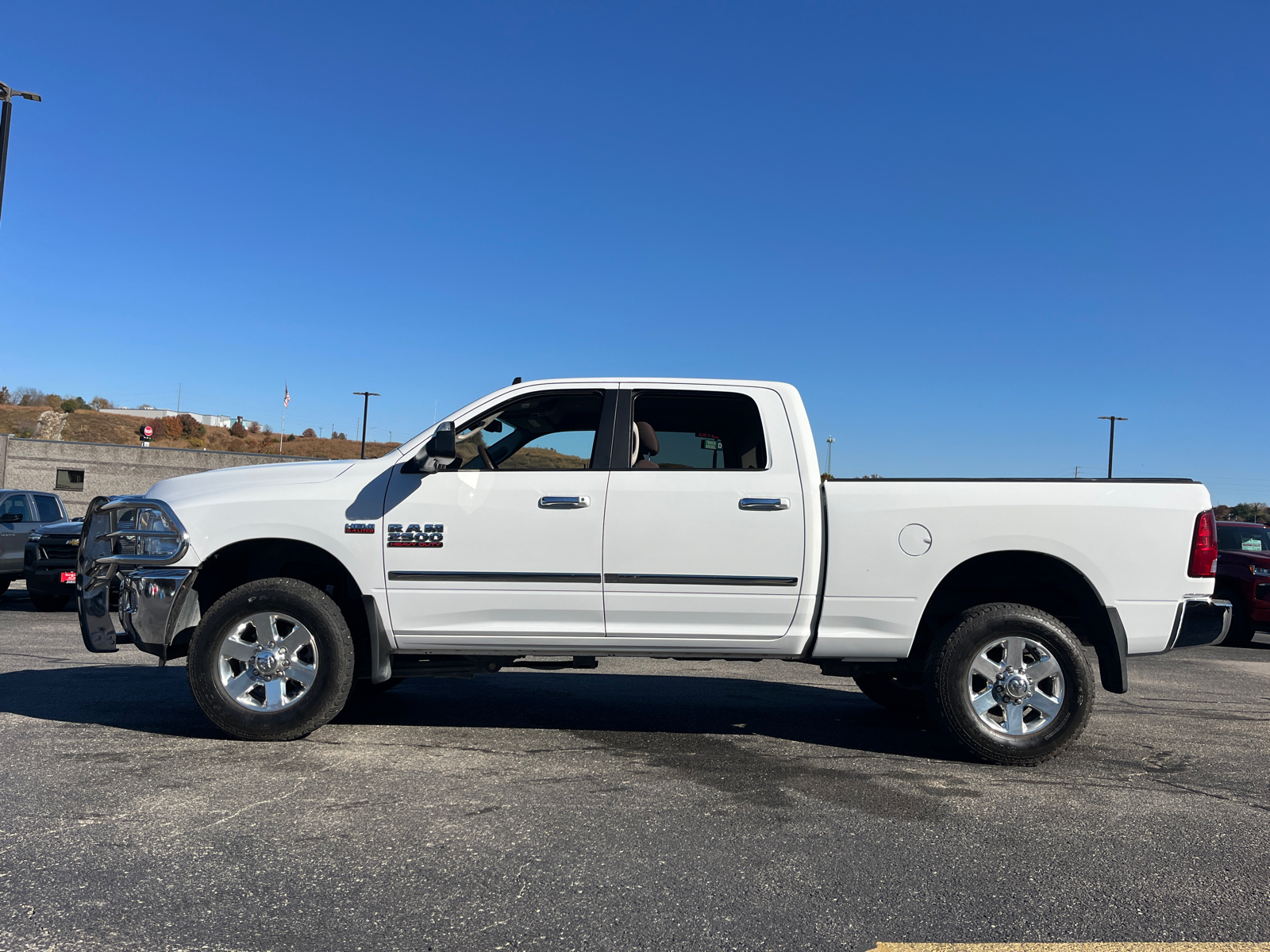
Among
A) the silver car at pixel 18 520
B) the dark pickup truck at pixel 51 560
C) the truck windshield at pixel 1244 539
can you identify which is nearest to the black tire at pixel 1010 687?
the truck windshield at pixel 1244 539

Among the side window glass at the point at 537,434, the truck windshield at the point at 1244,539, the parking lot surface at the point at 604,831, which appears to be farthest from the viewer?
the truck windshield at the point at 1244,539

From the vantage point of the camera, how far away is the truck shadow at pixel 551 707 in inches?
230

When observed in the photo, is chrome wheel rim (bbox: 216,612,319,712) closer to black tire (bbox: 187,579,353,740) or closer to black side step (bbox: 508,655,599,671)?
black tire (bbox: 187,579,353,740)

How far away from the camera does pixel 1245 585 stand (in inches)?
519

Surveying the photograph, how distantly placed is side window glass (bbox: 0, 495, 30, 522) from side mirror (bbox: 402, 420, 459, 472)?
37.2ft

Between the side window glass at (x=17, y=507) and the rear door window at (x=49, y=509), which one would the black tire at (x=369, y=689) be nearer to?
the side window glass at (x=17, y=507)

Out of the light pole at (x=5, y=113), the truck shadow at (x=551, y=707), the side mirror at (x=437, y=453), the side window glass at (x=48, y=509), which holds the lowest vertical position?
the truck shadow at (x=551, y=707)

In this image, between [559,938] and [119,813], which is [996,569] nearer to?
[559,938]

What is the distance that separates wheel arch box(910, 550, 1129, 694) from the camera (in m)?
5.37

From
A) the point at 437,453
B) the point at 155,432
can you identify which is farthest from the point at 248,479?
the point at 155,432

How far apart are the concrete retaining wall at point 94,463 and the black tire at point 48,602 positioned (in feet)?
91.0

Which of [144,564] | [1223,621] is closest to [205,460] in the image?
[144,564]

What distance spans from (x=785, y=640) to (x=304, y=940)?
3117 mm

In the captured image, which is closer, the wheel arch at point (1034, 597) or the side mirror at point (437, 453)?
the side mirror at point (437, 453)
